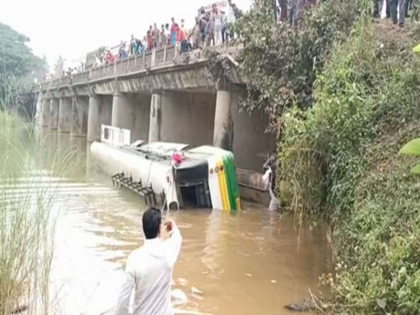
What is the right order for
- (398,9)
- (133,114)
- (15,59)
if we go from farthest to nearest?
(133,114)
(398,9)
(15,59)

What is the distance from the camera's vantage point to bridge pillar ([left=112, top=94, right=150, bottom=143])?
30.1 meters

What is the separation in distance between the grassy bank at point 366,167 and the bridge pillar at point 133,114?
Answer: 841 inches

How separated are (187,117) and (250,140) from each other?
5604mm

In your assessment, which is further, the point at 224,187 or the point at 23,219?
the point at 224,187

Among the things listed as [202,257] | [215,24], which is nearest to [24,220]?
[202,257]

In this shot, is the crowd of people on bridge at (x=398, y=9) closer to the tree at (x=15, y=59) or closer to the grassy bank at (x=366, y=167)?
the grassy bank at (x=366, y=167)

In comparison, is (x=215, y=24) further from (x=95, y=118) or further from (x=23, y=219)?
(x=95, y=118)

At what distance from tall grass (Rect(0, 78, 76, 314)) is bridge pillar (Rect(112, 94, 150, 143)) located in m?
24.6

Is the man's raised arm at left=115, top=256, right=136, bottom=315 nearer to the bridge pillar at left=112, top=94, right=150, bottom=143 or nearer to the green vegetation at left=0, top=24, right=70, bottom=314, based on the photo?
the green vegetation at left=0, top=24, right=70, bottom=314

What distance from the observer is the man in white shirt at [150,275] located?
3705 mm

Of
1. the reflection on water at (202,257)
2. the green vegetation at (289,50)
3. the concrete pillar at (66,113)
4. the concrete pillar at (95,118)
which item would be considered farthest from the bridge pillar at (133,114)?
the green vegetation at (289,50)

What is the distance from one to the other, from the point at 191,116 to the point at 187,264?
52.7 feet

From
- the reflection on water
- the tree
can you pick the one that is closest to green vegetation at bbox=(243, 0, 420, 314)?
the reflection on water

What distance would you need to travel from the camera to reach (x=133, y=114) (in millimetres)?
30828
